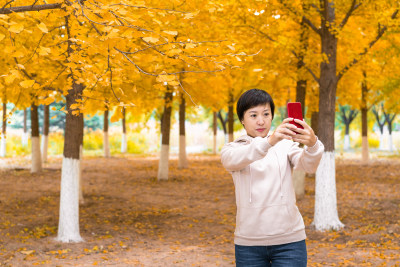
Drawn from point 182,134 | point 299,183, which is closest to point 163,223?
point 299,183

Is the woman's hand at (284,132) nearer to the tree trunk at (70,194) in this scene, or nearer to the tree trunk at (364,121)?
the tree trunk at (70,194)

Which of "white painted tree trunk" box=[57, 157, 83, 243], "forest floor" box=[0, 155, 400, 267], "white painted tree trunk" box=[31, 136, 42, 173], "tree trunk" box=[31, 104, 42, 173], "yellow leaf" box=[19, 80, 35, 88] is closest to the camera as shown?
"yellow leaf" box=[19, 80, 35, 88]

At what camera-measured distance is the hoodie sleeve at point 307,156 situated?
2.41 metres

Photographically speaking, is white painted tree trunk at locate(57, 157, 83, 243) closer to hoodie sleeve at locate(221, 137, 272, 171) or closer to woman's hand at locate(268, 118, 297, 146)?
hoodie sleeve at locate(221, 137, 272, 171)

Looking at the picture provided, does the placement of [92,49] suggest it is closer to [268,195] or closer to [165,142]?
[268,195]

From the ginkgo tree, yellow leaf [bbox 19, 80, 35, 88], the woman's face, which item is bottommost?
the woman's face

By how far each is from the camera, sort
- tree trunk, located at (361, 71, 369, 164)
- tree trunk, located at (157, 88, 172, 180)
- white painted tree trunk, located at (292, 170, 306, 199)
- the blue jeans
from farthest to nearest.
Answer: tree trunk, located at (361, 71, 369, 164) < tree trunk, located at (157, 88, 172, 180) < white painted tree trunk, located at (292, 170, 306, 199) < the blue jeans

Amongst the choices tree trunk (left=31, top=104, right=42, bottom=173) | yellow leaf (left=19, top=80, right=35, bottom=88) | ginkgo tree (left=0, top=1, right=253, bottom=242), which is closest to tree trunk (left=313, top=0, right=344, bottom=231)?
ginkgo tree (left=0, top=1, right=253, bottom=242)

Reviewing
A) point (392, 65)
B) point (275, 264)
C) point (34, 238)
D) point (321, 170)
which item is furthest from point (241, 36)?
point (275, 264)

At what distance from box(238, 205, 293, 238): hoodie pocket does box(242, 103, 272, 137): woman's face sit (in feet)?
1.40

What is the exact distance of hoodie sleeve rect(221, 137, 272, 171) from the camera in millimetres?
2314

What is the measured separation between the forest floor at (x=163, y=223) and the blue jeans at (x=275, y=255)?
4168mm

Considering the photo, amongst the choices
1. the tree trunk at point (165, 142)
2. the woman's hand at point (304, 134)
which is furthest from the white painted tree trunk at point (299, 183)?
the woman's hand at point (304, 134)

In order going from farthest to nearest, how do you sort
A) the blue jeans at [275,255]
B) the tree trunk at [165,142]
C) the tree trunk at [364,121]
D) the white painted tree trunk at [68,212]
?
1. the tree trunk at [364,121]
2. the tree trunk at [165,142]
3. the white painted tree trunk at [68,212]
4. the blue jeans at [275,255]
